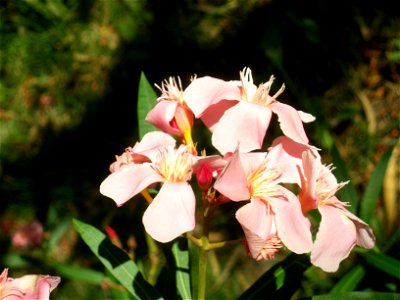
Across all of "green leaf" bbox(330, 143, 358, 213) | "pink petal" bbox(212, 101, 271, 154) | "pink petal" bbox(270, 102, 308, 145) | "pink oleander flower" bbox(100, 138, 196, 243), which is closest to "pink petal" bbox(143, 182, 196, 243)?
"pink oleander flower" bbox(100, 138, 196, 243)

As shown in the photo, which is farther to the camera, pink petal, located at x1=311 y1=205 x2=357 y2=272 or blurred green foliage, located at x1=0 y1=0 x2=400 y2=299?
blurred green foliage, located at x1=0 y1=0 x2=400 y2=299

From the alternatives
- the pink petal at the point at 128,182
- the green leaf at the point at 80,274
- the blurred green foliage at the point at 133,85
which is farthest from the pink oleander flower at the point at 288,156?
the green leaf at the point at 80,274

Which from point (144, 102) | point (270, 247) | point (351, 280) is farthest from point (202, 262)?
point (351, 280)

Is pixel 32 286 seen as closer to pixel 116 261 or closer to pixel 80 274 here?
pixel 116 261

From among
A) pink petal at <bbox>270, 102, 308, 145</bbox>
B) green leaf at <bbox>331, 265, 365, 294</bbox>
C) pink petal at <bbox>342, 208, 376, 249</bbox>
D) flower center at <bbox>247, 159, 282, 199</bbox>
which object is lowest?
green leaf at <bbox>331, 265, 365, 294</bbox>

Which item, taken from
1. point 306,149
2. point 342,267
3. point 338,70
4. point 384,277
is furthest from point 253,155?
point 338,70

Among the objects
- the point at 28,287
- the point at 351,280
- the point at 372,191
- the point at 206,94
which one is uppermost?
the point at 206,94

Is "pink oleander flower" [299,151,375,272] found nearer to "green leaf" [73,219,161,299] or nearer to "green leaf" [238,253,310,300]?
"green leaf" [238,253,310,300]
